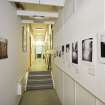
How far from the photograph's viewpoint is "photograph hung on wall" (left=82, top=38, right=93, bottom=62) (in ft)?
5.14

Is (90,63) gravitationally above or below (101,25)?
below

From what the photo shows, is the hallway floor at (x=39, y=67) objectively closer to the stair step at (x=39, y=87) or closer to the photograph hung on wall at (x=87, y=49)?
the stair step at (x=39, y=87)

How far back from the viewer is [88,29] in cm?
167

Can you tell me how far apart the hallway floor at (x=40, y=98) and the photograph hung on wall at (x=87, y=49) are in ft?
9.00

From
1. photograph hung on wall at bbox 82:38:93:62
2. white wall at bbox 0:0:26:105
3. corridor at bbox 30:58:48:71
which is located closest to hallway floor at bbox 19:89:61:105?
white wall at bbox 0:0:26:105

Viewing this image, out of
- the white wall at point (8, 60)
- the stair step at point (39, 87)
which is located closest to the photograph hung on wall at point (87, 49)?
the white wall at point (8, 60)

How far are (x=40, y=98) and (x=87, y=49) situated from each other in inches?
133

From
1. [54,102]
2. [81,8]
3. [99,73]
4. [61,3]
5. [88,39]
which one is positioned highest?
[61,3]

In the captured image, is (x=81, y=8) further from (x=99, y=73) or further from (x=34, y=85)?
(x=34, y=85)

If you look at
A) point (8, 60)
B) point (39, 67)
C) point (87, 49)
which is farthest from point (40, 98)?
point (39, 67)

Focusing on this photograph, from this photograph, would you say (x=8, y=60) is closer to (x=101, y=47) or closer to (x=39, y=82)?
(x=101, y=47)

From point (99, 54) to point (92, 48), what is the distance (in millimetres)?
187

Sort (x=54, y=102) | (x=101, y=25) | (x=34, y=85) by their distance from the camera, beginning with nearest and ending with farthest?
(x=101, y=25) < (x=54, y=102) < (x=34, y=85)

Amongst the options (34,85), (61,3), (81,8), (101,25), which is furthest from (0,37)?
(34,85)
